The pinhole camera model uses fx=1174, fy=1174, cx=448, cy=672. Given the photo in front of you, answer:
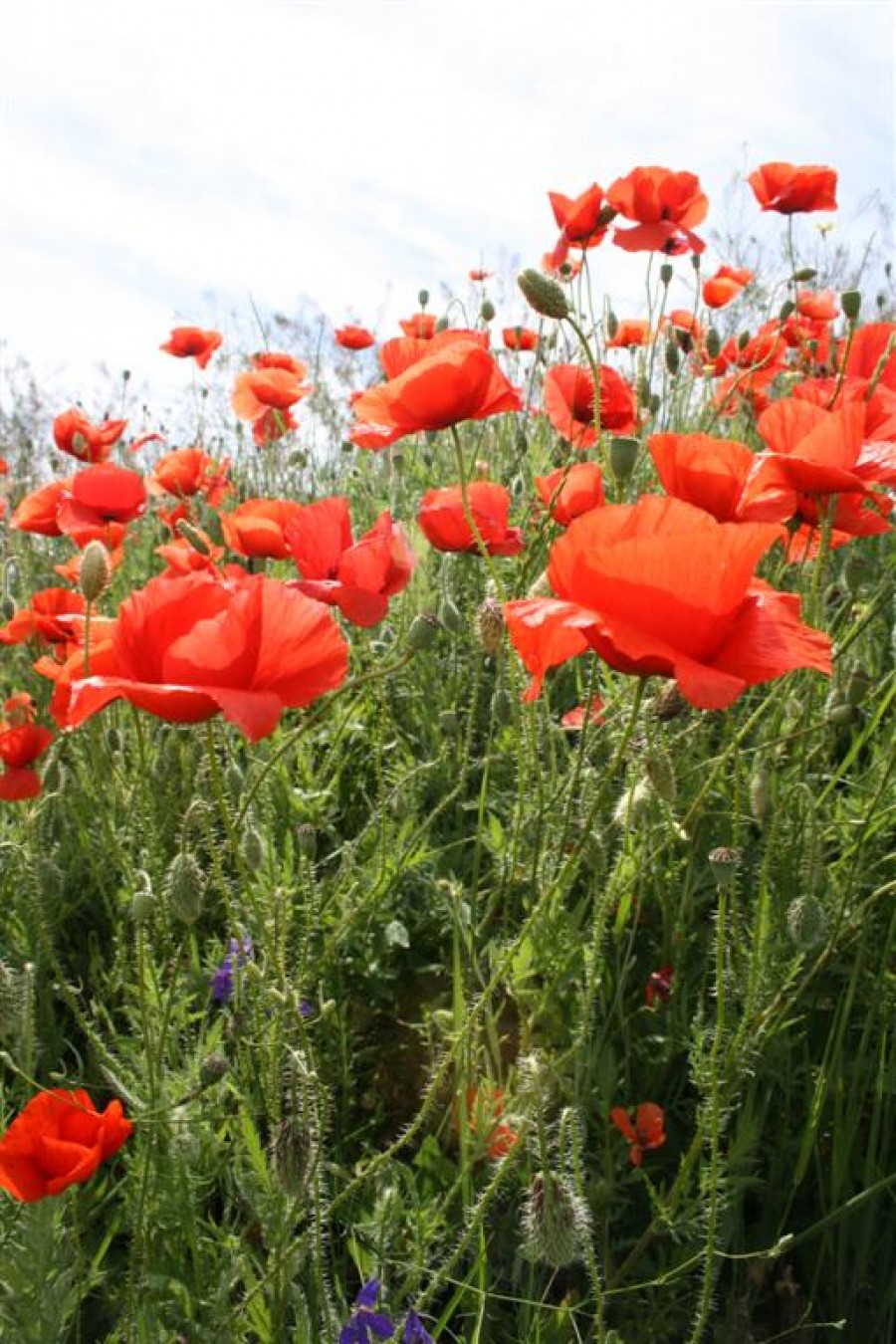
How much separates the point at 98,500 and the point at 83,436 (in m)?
0.72

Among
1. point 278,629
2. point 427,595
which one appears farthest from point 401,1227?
point 427,595

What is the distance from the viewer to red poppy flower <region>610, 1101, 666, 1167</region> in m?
1.66

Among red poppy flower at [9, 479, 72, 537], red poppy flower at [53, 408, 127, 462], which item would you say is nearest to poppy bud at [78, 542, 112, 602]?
red poppy flower at [9, 479, 72, 537]

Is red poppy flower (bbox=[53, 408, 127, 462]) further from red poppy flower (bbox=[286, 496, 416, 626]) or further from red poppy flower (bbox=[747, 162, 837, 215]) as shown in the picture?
red poppy flower (bbox=[747, 162, 837, 215])

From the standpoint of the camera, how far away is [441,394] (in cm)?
165

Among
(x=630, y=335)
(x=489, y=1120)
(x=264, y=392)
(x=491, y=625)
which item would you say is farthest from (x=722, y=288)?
(x=489, y=1120)

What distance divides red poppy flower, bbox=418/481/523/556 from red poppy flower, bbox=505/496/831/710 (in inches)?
38.0

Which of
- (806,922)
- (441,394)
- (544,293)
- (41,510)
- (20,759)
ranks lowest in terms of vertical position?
(20,759)

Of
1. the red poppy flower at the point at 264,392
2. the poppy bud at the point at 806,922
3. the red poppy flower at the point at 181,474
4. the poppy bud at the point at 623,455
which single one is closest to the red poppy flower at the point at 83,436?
the red poppy flower at the point at 181,474

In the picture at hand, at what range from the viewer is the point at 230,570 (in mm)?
1621

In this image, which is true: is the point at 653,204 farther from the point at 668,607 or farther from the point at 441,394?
the point at 668,607

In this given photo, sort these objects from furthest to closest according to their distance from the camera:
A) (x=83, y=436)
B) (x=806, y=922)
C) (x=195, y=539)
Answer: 1. (x=83, y=436)
2. (x=195, y=539)
3. (x=806, y=922)

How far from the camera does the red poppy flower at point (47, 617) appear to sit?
220cm

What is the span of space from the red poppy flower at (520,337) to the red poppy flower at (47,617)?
2.36 m
